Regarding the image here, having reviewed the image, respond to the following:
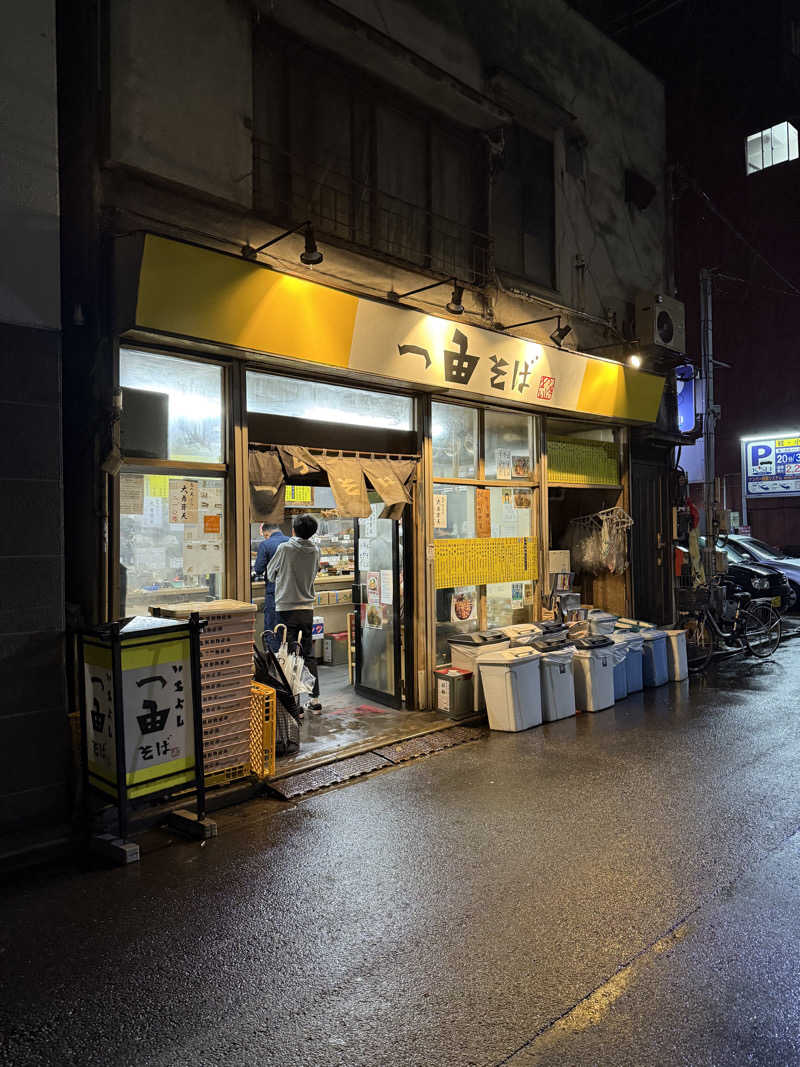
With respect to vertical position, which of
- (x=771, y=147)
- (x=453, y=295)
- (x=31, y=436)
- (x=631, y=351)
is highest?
(x=771, y=147)

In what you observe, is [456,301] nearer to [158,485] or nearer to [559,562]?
[158,485]

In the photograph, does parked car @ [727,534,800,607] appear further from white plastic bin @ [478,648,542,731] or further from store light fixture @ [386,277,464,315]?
store light fixture @ [386,277,464,315]

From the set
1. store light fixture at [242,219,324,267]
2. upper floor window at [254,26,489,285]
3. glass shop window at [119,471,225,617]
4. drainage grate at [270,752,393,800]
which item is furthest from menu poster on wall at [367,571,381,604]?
store light fixture at [242,219,324,267]

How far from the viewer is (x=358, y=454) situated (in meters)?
8.48

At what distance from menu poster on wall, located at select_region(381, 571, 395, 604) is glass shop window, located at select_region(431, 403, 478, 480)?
152cm

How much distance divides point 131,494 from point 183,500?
20.3 inches

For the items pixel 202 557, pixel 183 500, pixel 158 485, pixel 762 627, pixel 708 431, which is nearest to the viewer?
pixel 158 485

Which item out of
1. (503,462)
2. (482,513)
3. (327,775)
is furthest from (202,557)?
(503,462)

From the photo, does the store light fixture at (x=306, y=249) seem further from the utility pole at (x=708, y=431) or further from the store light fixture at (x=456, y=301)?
the utility pole at (x=708, y=431)

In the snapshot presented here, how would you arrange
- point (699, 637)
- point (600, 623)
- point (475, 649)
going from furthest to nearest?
point (699, 637) < point (600, 623) < point (475, 649)

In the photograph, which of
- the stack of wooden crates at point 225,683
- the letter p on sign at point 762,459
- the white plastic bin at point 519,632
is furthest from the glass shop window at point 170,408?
the letter p on sign at point 762,459

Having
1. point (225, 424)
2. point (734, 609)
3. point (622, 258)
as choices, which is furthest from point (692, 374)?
point (225, 424)

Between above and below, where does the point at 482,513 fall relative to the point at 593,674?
above

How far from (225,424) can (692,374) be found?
11.0 metres
